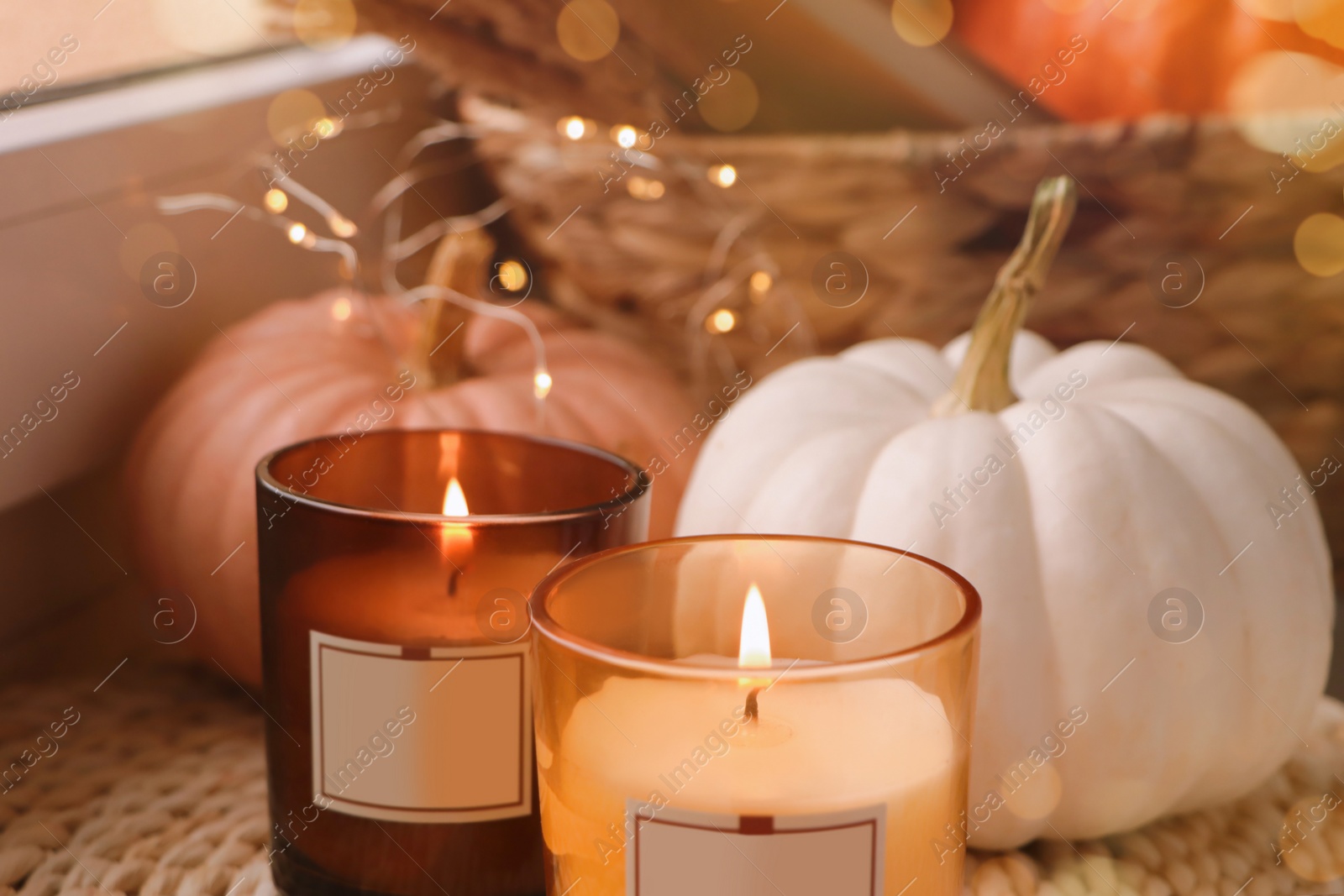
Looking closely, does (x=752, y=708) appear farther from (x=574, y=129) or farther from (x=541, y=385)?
(x=574, y=129)

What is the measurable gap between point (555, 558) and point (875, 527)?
0.17 meters

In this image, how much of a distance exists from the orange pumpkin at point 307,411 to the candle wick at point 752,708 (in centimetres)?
39

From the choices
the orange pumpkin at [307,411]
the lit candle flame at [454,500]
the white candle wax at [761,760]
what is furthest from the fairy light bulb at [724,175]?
the white candle wax at [761,760]

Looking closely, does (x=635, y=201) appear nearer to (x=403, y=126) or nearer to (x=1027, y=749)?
(x=403, y=126)

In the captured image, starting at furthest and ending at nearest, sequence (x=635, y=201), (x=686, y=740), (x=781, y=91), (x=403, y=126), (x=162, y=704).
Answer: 1. (x=403, y=126)
2. (x=781, y=91)
3. (x=635, y=201)
4. (x=162, y=704)
5. (x=686, y=740)

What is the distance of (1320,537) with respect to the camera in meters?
0.60

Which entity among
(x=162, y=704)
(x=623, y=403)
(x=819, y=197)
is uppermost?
(x=819, y=197)

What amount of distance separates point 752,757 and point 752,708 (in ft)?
0.05

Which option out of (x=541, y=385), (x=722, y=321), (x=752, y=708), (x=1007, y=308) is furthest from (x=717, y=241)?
(x=752, y=708)

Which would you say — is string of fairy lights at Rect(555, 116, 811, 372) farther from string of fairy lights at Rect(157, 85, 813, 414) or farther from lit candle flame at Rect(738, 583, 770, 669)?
lit candle flame at Rect(738, 583, 770, 669)

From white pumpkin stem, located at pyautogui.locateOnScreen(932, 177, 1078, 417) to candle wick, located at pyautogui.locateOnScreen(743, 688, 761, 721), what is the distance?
29 centimetres

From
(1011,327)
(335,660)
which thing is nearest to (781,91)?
(1011,327)

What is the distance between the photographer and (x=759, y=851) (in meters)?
0.34

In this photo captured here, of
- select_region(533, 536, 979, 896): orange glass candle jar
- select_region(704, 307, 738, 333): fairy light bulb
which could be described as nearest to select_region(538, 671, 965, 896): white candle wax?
select_region(533, 536, 979, 896): orange glass candle jar
